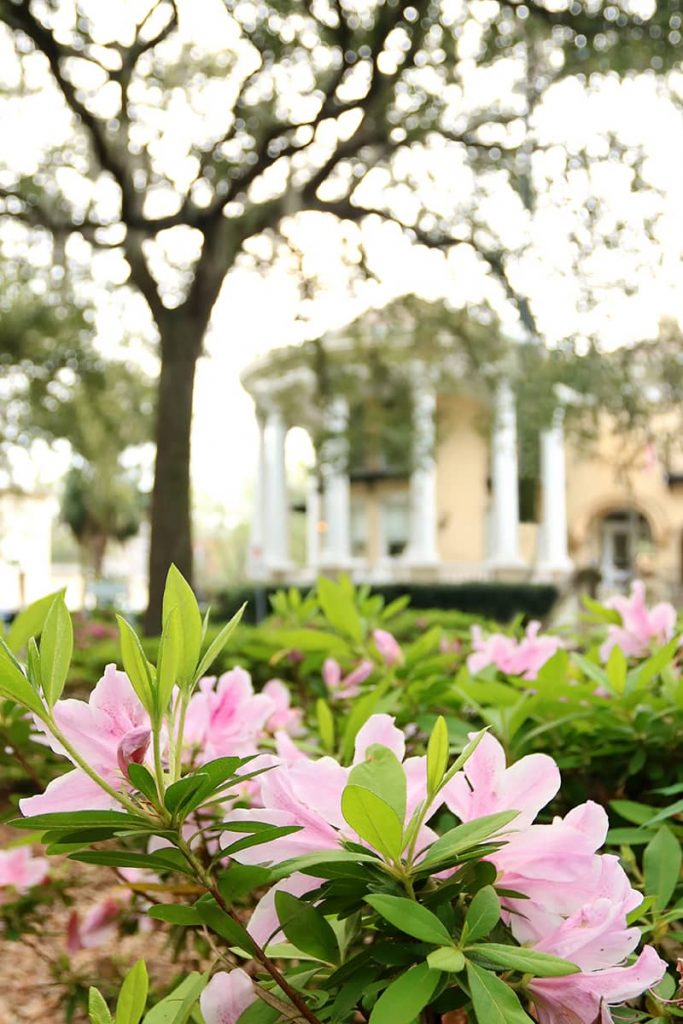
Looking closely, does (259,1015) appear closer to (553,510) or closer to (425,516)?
(425,516)

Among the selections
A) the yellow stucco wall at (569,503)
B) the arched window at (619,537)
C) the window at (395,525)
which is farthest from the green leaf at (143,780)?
the window at (395,525)

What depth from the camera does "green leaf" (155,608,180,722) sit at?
20.2 inches

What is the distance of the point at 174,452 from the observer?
9453mm

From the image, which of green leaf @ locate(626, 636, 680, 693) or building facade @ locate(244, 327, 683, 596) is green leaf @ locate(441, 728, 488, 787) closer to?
green leaf @ locate(626, 636, 680, 693)

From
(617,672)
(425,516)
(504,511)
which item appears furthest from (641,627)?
(504,511)

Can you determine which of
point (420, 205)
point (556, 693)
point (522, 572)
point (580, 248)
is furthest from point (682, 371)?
point (522, 572)

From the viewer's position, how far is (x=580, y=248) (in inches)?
378

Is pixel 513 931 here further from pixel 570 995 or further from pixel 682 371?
pixel 682 371

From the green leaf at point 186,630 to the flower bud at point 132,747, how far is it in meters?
0.04

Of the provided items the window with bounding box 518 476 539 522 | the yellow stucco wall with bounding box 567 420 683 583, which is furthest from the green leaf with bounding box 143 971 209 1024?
the yellow stucco wall with bounding box 567 420 683 583

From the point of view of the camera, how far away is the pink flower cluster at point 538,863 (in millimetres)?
519

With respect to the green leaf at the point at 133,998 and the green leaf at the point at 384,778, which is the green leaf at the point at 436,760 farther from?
the green leaf at the point at 133,998

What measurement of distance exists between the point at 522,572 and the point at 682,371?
45.6 ft

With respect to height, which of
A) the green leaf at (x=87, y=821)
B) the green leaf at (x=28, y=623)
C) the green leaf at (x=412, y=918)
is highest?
the green leaf at (x=28, y=623)
